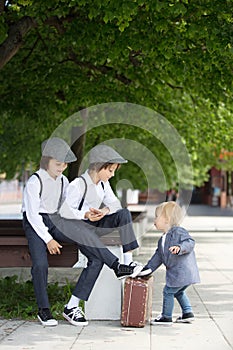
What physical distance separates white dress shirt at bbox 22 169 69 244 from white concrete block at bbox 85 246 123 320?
826 mm

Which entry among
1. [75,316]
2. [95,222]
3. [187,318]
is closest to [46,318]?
[75,316]

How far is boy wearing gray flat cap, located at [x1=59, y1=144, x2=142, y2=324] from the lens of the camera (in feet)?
28.1

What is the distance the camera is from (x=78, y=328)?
8.34m

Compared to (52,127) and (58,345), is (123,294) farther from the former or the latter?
(52,127)

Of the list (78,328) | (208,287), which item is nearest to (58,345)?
(78,328)

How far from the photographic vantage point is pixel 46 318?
27.8 ft

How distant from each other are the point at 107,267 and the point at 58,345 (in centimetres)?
180

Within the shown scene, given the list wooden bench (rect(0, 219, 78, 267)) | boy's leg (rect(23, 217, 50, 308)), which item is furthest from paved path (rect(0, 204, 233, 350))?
wooden bench (rect(0, 219, 78, 267))

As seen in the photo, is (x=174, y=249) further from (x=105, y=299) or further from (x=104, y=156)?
(x=104, y=156)

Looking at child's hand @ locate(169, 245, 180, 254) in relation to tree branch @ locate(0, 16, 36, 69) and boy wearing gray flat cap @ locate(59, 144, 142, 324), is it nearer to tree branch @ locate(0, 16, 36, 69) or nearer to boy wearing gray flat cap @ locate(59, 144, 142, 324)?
boy wearing gray flat cap @ locate(59, 144, 142, 324)

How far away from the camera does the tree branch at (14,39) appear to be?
1317 cm

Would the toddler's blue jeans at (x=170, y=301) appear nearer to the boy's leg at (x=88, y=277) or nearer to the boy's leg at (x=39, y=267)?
the boy's leg at (x=88, y=277)

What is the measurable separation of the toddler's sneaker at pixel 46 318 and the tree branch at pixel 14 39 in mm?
5659

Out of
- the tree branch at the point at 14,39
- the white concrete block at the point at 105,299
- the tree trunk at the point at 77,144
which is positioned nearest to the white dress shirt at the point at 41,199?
the white concrete block at the point at 105,299
